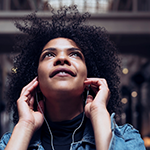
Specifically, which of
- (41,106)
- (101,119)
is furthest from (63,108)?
(101,119)

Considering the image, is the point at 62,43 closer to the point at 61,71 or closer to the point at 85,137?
the point at 61,71

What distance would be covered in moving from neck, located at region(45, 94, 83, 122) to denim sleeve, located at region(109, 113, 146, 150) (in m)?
0.36

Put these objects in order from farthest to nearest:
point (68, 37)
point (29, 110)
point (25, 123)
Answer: point (68, 37)
point (29, 110)
point (25, 123)

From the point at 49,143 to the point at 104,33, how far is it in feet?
4.06

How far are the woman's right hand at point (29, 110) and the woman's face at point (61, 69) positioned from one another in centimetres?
12

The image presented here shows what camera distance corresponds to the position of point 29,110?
5.05 ft

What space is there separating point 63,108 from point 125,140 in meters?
0.51

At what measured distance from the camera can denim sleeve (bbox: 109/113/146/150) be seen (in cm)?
132

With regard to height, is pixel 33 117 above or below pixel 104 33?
below

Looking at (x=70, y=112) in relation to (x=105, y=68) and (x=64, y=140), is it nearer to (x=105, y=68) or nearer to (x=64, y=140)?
(x=64, y=140)

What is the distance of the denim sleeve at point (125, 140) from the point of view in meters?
1.32

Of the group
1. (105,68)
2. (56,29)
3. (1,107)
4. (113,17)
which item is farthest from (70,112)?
(1,107)

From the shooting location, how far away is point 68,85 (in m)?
1.52

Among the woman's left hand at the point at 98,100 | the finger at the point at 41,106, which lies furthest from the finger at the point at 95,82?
the finger at the point at 41,106
